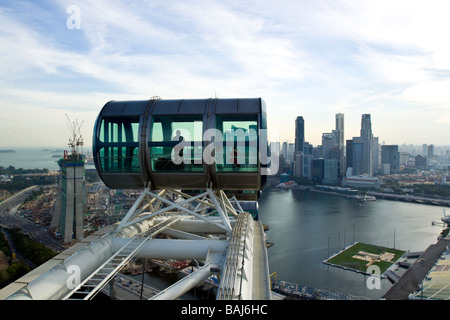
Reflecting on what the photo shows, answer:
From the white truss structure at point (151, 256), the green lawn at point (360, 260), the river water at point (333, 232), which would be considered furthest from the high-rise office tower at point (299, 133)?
the white truss structure at point (151, 256)

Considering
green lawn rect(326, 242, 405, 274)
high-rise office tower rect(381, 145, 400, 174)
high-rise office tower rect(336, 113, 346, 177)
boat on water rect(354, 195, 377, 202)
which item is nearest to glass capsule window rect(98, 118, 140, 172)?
green lawn rect(326, 242, 405, 274)

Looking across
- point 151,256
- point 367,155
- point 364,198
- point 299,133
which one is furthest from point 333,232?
point 299,133

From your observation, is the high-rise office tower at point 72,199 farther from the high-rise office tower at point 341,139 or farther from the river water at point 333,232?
A: the high-rise office tower at point 341,139

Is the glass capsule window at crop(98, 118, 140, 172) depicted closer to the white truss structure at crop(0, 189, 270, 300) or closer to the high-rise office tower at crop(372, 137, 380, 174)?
the white truss structure at crop(0, 189, 270, 300)

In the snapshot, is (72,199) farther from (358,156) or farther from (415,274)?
(358,156)
